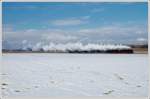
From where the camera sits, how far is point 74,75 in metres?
2.68

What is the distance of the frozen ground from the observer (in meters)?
2.63

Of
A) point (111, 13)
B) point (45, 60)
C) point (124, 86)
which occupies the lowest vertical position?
point (124, 86)

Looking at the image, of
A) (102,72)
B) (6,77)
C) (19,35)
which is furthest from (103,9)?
(6,77)

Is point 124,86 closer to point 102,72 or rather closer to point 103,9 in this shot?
point 102,72

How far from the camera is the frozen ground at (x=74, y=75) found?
263 cm

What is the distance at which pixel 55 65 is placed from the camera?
8.93 ft

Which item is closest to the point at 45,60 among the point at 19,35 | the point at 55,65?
the point at 55,65

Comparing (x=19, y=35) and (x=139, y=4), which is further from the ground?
(x=139, y=4)

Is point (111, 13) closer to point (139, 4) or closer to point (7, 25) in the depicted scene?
point (139, 4)

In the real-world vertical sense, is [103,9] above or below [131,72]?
above

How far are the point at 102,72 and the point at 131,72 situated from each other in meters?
0.22

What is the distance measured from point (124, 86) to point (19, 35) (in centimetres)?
88

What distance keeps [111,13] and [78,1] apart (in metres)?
0.27

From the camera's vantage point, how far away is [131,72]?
2.69 meters
